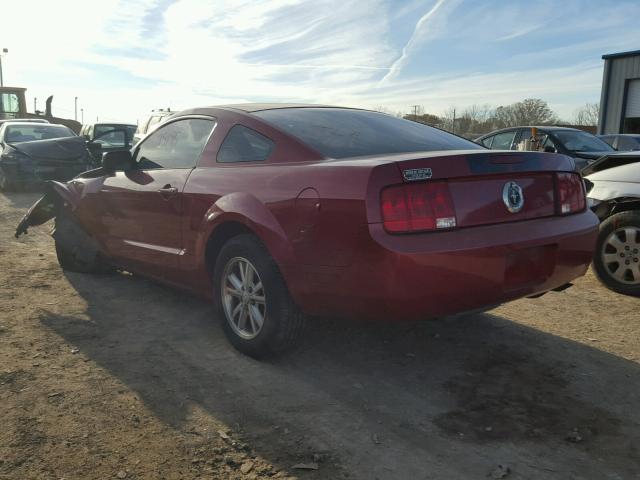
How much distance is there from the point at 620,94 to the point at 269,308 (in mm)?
26842

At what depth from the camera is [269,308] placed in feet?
10.9

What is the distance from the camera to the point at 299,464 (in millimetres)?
2434

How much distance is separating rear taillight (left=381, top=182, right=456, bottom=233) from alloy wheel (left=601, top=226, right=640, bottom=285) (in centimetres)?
293

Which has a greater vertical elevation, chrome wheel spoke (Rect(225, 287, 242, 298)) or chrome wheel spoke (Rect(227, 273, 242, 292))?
chrome wheel spoke (Rect(227, 273, 242, 292))

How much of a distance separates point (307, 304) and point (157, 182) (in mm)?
1749

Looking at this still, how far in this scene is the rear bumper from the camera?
107 inches

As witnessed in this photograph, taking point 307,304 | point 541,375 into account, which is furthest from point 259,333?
point 541,375

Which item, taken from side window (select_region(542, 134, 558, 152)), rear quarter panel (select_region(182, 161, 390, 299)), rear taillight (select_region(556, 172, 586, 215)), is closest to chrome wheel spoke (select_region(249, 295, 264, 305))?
rear quarter panel (select_region(182, 161, 390, 299))

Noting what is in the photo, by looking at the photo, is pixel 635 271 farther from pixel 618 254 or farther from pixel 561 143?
pixel 561 143

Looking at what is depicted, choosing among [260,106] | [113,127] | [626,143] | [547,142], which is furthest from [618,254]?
[113,127]

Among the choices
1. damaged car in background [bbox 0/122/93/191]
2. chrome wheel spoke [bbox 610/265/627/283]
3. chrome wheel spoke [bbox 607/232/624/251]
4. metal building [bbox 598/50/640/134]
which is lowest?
chrome wheel spoke [bbox 610/265/627/283]

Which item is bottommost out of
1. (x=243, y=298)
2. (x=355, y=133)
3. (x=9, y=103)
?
(x=243, y=298)

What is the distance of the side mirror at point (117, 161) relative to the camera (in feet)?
14.9

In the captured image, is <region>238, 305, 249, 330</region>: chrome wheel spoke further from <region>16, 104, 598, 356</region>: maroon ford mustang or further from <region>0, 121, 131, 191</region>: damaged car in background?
<region>0, 121, 131, 191</region>: damaged car in background
